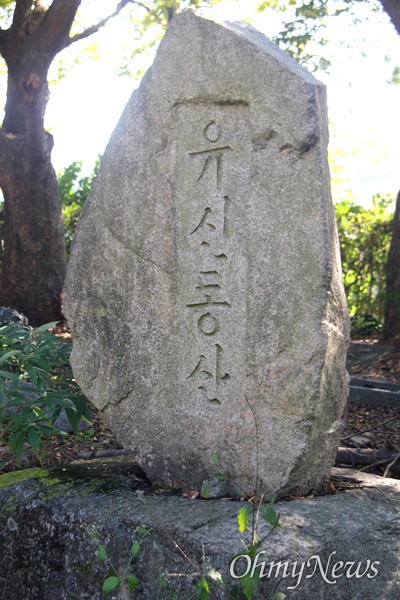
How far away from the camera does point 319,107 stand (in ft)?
10.8

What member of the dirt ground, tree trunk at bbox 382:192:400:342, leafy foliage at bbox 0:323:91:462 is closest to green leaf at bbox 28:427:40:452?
leafy foliage at bbox 0:323:91:462

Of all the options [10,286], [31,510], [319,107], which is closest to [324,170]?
[319,107]

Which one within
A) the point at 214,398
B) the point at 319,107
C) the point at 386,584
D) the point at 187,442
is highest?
the point at 319,107

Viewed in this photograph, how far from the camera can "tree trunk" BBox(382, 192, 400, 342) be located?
797 centimetres

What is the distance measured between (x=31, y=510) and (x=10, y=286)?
5.52m

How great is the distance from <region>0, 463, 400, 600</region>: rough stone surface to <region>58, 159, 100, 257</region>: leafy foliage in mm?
7228

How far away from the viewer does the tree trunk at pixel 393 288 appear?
7.97 meters

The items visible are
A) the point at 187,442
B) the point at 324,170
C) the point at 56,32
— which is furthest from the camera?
the point at 56,32

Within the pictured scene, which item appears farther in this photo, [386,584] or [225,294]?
[225,294]

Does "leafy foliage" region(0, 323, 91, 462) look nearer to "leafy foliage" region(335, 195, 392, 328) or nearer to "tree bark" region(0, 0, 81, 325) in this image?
"tree bark" region(0, 0, 81, 325)

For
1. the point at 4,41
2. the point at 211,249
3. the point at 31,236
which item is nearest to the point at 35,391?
the point at 211,249

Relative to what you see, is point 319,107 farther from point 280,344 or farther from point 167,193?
point 280,344

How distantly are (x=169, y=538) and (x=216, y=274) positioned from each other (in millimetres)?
1204

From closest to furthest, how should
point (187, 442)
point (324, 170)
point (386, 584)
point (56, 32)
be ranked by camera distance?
1. point (386, 584)
2. point (324, 170)
3. point (187, 442)
4. point (56, 32)
